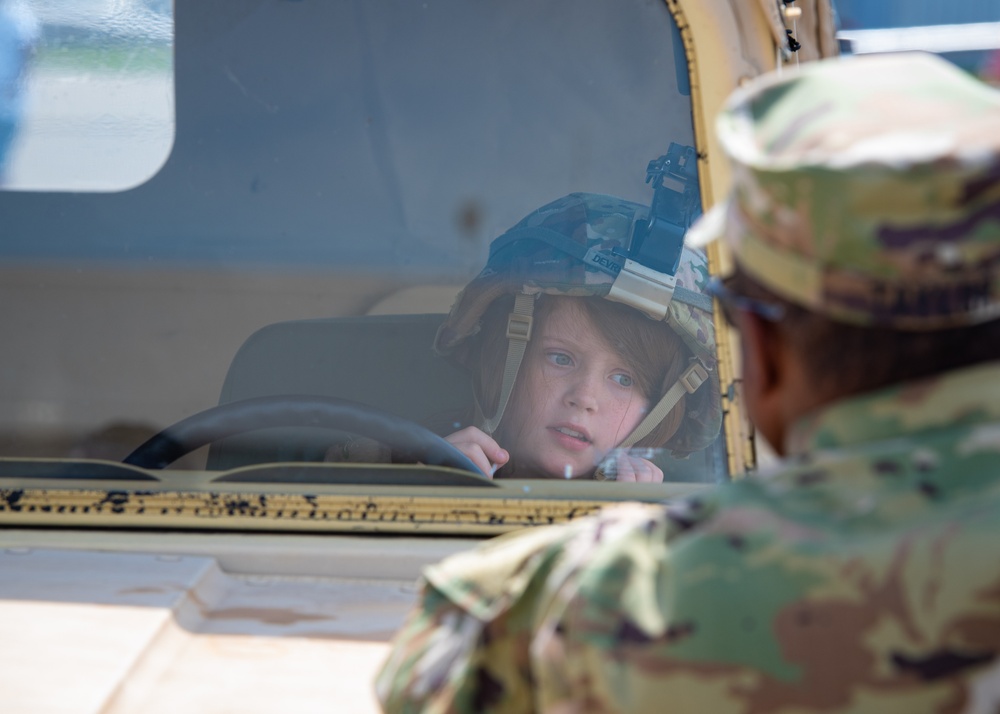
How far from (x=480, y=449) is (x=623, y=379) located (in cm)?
33

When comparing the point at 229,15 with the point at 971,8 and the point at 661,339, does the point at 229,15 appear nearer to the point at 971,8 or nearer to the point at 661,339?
the point at 661,339

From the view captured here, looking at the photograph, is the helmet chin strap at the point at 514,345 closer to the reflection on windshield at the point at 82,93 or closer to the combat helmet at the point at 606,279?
the combat helmet at the point at 606,279

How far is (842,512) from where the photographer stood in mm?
647

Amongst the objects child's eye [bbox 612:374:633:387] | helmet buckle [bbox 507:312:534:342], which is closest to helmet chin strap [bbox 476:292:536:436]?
helmet buckle [bbox 507:312:534:342]

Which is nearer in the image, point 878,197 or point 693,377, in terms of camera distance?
point 878,197

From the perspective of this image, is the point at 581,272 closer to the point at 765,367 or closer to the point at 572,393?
the point at 572,393

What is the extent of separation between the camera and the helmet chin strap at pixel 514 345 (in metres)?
1.80

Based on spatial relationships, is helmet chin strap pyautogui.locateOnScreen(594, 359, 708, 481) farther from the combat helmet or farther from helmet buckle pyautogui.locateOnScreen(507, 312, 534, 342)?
helmet buckle pyautogui.locateOnScreen(507, 312, 534, 342)

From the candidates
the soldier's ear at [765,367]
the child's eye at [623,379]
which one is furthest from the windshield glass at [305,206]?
the soldier's ear at [765,367]

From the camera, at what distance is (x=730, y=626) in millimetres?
641

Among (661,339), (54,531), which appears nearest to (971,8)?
(661,339)

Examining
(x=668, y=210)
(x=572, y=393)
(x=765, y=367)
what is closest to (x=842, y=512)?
(x=765, y=367)

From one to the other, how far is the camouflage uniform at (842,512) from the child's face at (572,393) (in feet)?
3.53

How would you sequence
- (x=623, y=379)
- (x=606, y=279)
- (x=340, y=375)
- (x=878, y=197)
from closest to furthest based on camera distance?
(x=878, y=197) < (x=340, y=375) < (x=606, y=279) < (x=623, y=379)
